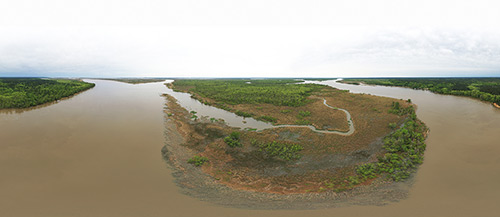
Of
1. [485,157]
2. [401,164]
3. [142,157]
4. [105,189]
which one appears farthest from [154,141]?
[485,157]

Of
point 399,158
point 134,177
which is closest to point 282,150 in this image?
point 399,158

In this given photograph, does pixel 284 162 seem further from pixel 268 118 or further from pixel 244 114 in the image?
pixel 244 114

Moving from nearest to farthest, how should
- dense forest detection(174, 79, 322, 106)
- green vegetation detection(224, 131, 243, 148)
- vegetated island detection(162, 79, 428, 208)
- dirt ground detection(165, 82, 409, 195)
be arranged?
vegetated island detection(162, 79, 428, 208), dirt ground detection(165, 82, 409, 195), green vegetation detection(224, 131, 243, 148), dense forest detection(174, 79, 322, 106)

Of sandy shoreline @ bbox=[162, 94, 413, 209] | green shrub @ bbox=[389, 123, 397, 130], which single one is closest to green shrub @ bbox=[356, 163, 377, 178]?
sandy shoreline @ bbox=[162, 94, 413, 209]

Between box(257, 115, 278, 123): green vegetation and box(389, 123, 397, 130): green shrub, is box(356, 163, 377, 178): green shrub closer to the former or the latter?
box(389, 123, 397, 130): green shrub

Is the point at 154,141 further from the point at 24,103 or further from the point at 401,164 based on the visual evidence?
the point at 24,103
